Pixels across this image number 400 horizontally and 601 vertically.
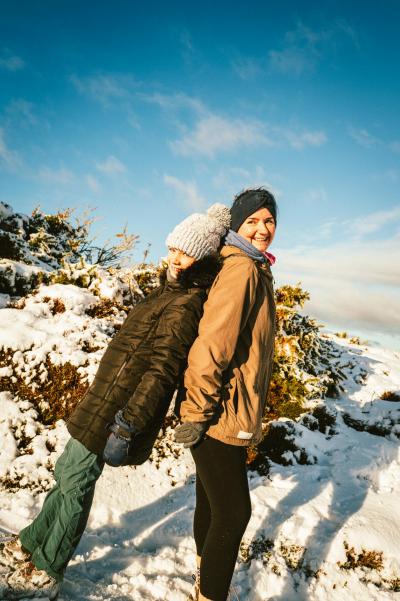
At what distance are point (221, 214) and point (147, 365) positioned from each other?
122 centimetres

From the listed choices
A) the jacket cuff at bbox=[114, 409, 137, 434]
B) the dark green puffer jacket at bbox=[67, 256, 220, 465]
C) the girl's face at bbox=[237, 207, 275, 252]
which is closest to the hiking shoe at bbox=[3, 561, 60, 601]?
the dark green puffer jacket at bbox=[67, 256, 220, 465]

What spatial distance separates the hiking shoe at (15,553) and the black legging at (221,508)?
1105 mm

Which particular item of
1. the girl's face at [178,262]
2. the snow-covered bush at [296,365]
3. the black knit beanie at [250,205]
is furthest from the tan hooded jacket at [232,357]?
the snow-covered bush at [296,365]

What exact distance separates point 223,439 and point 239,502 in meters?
0.35

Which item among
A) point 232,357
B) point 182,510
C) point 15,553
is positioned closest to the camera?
point 232,357

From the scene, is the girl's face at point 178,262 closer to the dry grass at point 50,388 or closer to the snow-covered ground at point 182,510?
the snow-covered ground at point 182,510

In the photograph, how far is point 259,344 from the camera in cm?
203

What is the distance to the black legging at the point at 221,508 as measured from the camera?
6.09ft

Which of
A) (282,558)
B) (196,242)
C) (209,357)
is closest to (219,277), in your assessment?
(196,242)

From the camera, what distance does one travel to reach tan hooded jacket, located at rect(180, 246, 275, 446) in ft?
5.89

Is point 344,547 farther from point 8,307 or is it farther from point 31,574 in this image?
point 8,307

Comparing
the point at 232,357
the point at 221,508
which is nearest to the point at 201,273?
the point at 232,357

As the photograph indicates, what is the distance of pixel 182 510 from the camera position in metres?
3.40

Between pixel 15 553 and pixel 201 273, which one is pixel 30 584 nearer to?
pixel 15 553
